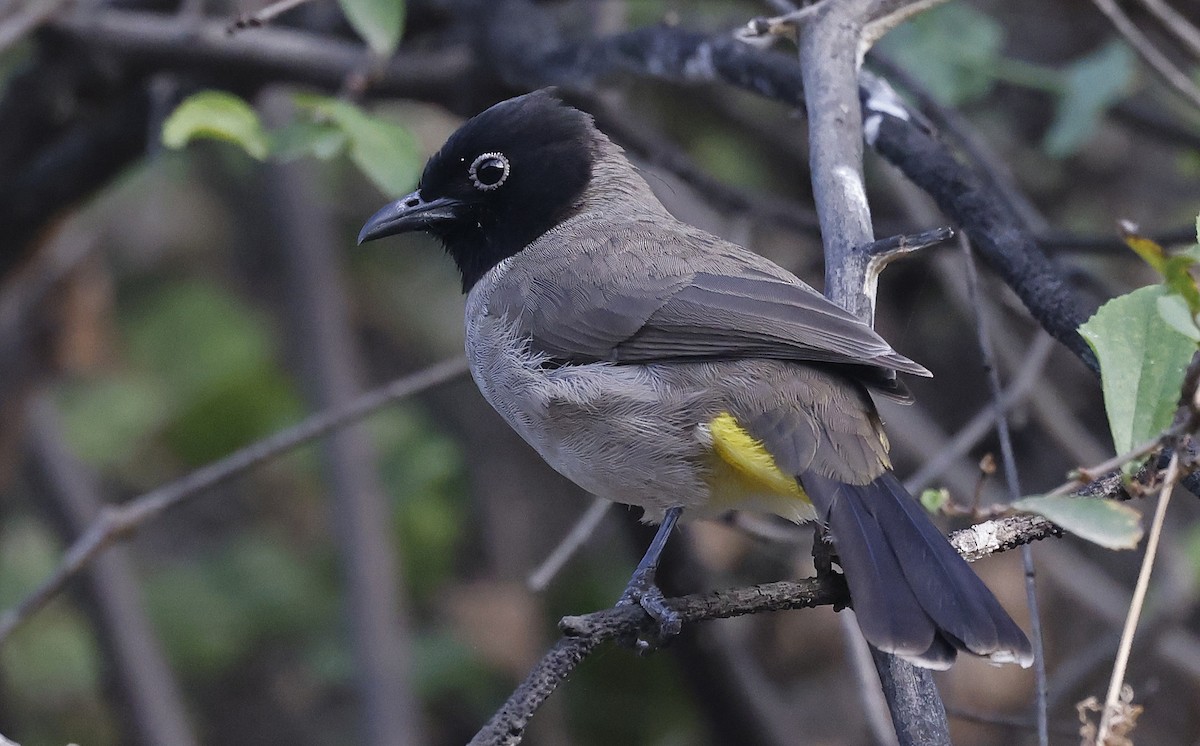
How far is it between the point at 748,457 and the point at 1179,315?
3.36ft

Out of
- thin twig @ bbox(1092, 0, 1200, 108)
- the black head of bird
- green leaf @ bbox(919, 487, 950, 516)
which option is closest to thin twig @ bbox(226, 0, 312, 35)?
the black head of bird

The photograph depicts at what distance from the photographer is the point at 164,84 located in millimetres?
4195

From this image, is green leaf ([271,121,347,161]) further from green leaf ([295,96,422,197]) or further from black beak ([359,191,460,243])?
black beak ([359,191,460,243])

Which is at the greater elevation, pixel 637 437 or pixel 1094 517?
pixel 1094 517

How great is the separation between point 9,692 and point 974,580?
428 cm

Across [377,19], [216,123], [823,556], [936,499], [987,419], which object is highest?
[377,19]

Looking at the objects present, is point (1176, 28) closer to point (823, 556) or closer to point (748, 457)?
point (748, 457)

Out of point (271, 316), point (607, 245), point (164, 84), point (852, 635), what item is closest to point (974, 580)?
point (852, 635)

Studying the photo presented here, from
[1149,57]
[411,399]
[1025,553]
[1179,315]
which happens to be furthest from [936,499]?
[411,399]

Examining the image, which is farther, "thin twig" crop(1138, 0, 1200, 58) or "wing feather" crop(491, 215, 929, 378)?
"thin twig" crop(1138, 0, 1200, 58)

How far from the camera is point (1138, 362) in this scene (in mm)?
1759

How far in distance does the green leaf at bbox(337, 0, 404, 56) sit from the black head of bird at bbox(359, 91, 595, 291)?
0.37m

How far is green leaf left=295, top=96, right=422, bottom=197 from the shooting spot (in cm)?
298

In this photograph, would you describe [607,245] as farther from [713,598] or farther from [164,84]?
[164,84]
